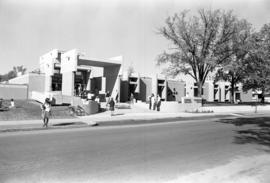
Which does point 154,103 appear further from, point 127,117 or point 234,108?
point 234,108

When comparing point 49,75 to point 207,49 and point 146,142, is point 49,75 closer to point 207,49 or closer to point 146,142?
point 207,49

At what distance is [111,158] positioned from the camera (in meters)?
6.50

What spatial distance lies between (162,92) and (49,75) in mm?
21044

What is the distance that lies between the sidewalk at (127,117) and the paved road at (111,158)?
4661mm

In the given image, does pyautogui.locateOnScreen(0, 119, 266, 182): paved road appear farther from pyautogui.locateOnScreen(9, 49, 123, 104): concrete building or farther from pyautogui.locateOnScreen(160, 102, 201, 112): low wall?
pyautogui.locateOnScreen(9, 49, 123, 104): concrete building

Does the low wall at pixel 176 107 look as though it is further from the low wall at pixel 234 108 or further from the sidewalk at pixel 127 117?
the low wall at pixel 234 108

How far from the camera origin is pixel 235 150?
771 cm

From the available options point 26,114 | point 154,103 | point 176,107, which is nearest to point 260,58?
point 176,107

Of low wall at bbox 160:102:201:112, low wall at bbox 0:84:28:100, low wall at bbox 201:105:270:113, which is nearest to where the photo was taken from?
low wall at bbox 160:102:201:112

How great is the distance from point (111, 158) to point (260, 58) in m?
30.8

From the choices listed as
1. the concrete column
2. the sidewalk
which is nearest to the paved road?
the sidewalk

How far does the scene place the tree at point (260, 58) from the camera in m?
30.6

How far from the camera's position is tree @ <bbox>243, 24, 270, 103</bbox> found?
30.6m

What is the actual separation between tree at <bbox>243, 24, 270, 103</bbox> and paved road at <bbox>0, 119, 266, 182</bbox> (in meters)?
25.4
